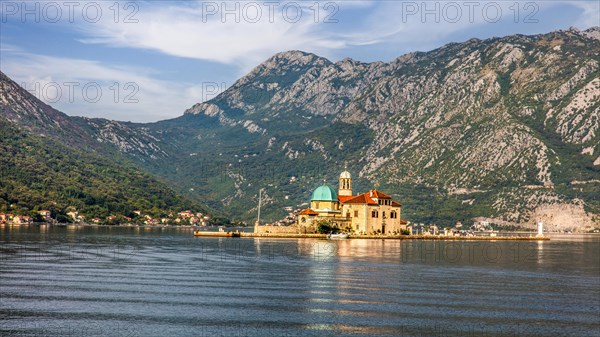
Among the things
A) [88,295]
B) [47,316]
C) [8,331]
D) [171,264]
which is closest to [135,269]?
[171,264]

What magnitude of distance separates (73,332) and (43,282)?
88.9ft

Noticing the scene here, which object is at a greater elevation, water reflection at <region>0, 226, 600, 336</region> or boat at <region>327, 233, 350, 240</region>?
boat at <region>327, 233, 350, 240</region>

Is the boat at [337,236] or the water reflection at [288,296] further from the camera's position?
the boat at [337,236]

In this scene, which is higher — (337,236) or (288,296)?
(337,236)

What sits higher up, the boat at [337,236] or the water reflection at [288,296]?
the boat at [337,236]

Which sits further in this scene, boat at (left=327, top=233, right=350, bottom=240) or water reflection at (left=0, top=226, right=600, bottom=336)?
boat at (left=327, top=233, right=350, bottom=240)

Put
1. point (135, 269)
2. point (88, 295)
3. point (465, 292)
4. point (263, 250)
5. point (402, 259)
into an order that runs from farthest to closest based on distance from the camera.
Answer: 1. point (263, 250)
2. point (402, 259)
3. point (135, 269)
4. point (465, 292)
5. point (88, 295)

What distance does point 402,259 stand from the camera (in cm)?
12456

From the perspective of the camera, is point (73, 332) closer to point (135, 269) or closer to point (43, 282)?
point (43, 282)

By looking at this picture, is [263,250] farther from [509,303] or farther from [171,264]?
[509,303]

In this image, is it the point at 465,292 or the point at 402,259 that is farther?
the point at 402,259

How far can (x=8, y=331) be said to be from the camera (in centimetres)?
5531

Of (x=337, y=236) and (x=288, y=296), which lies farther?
(x=337, y=236)

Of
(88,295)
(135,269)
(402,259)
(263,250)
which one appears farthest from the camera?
(263,250)
